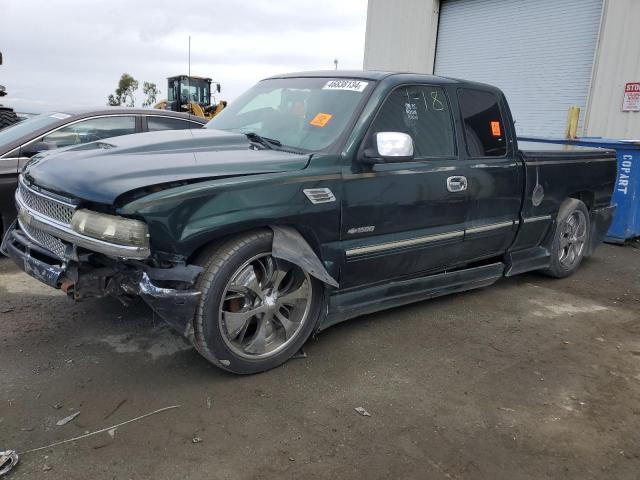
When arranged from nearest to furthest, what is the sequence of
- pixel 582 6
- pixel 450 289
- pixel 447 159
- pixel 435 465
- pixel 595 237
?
1. pixel 435 465
2. pixel 447 159
3. pixel 450 289
4. pixel 595 237
5. pixel 582 6

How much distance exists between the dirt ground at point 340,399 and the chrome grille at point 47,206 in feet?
2.96

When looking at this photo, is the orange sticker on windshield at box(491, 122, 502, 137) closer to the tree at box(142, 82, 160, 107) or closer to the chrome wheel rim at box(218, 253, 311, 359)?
the chrome wheel rim at box(218, 253, 311, 359)

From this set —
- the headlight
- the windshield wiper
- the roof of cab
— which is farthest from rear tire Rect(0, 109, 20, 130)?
the headlight

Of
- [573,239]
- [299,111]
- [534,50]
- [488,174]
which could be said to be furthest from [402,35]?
[299,111]

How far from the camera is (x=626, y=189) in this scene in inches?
293

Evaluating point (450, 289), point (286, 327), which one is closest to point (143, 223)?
point (286, 327)

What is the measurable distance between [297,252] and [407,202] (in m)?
0.96

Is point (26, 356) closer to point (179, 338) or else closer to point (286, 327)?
point (179, 338)

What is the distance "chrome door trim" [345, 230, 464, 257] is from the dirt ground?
68 cm

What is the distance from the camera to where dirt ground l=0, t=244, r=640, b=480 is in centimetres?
248

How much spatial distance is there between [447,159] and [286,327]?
176 centimetres

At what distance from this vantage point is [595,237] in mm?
5957

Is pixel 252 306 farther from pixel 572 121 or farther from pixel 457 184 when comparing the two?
pixel 572 121

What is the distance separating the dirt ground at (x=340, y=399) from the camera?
2479 mm
